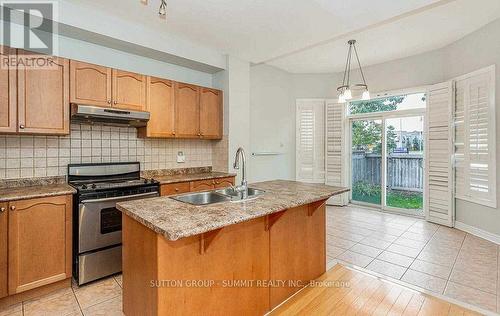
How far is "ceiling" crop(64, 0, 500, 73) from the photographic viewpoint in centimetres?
258

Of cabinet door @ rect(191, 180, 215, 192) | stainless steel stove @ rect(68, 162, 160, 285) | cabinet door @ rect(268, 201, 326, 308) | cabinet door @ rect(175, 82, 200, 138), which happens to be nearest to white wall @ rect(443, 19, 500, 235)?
cabinet door @ rect(268, 201, 326, 308)

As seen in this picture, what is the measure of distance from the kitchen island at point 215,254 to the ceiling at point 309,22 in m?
1.89

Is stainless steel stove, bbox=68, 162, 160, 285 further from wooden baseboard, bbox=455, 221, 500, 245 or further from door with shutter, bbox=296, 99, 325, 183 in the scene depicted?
wooden baseboard, bbox=455, 221, 500, 245

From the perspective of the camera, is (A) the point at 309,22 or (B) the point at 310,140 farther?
(B) the point at 310,140

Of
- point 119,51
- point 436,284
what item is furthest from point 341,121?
point 119,51

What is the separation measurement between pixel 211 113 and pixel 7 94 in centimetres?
221

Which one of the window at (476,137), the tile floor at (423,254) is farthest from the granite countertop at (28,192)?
the window at (476,137)

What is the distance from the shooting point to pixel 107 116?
2646mm

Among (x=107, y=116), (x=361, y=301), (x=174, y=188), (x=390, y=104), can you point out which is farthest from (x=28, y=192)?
(x=390, y=104)

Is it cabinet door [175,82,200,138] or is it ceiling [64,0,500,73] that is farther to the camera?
cabinet door [175,82,200,138]

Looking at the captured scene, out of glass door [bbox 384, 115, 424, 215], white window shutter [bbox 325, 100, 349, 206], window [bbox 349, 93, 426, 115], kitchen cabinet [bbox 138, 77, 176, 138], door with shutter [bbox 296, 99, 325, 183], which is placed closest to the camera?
kitchen cabinet [bbox 138, 77, 176, 138]

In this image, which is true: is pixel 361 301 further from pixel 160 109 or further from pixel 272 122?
pixel 272 122

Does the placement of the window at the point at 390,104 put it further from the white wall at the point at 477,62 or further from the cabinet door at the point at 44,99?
the cabinet door at the point at 44,99

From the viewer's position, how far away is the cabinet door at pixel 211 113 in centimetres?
372
